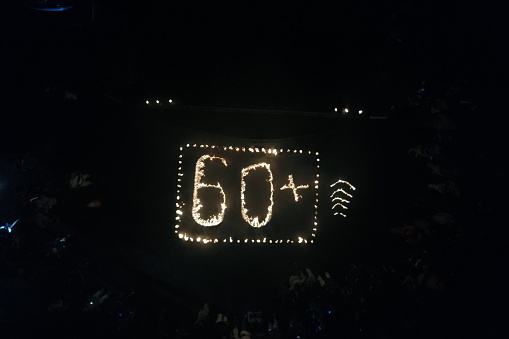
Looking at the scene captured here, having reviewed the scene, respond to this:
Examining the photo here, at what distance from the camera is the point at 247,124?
3.21 meters

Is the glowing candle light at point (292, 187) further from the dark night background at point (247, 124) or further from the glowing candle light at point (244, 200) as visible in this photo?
the dark night background at point (247, 124)

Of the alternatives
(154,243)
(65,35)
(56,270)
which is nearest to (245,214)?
(154,243)

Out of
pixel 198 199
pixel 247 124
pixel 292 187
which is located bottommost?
pixel 198 199

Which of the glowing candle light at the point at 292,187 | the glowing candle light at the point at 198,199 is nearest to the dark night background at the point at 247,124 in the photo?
the glowing candle light at the point at 198,199

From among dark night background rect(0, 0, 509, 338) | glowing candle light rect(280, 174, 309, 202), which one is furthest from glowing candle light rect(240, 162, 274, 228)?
dark night background rect(0, 0, 509, 338)

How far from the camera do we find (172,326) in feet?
9.63

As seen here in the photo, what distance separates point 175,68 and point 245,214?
178 centimetres

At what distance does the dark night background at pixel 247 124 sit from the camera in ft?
9.85

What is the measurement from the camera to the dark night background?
3002 mm

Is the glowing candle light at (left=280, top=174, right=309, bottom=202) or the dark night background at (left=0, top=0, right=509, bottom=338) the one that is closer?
the dark night background at (left=0, top=0, right=509, bottom=338)

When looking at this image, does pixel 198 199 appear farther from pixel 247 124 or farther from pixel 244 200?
pixel 247 124

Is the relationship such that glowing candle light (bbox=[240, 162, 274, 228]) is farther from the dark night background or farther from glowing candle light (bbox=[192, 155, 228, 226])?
the dark night background

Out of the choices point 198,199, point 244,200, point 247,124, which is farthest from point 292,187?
point 198,199

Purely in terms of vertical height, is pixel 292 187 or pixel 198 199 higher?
pixel 292 187
